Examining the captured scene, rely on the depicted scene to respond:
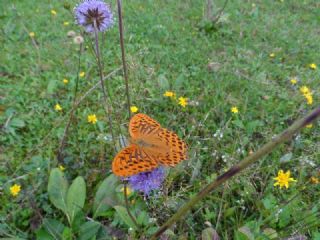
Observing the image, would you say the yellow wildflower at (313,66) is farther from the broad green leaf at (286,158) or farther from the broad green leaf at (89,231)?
the broad green leaf at (89,231)

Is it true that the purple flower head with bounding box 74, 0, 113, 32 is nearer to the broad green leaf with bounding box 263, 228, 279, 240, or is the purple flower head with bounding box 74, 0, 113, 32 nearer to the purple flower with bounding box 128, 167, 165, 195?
the purple flower with bounding box 128, 167, 165, 195

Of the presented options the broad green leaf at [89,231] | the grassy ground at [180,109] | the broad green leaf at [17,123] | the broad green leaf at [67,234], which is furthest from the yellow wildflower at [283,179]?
the broad green leaf at [17,123]

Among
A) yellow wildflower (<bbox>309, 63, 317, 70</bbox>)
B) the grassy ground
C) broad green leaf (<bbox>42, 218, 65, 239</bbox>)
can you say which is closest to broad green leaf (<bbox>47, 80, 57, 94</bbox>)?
the grassy ground

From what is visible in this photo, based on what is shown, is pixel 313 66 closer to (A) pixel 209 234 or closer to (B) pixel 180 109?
(B) pixel 180 109

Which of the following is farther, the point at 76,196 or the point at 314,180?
the point at 314,180

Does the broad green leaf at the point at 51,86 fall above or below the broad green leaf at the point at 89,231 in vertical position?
above

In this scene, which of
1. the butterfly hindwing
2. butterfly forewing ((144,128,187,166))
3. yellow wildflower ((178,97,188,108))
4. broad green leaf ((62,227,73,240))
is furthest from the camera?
yellow wildflower ((178,97,188,108))

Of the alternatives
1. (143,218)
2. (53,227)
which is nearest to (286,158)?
(143,218)

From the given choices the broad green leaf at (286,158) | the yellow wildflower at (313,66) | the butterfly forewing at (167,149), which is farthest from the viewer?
the yellow wildflower at (313,66)
